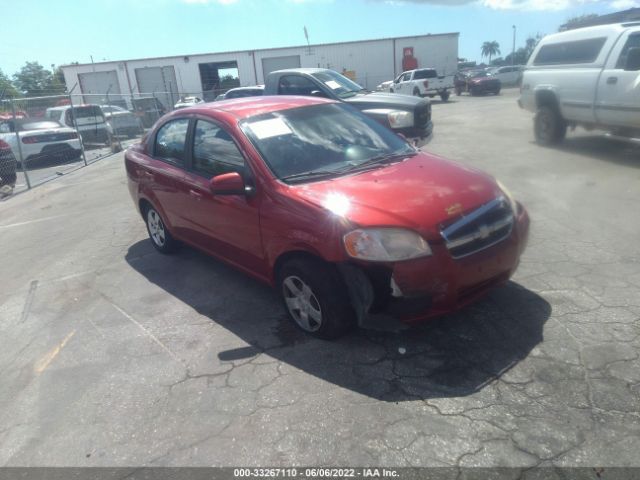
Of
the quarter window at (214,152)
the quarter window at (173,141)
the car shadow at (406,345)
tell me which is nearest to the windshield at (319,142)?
the quarter window at (214,152)

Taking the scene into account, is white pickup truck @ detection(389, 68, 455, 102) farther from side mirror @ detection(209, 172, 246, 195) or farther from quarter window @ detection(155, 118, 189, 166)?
side mirror @ detection(209, 172, 246, 195)

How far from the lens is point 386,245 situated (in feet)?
10.0

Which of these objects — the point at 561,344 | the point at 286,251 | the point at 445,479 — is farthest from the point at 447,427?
the point at 286,251

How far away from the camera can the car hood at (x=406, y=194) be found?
10.2ft

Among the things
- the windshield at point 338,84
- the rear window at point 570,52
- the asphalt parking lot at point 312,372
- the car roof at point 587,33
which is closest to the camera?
the asphalt parking lot at point 312,372

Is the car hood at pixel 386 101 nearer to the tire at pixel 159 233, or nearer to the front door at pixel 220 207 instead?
the tire at pixel 159 233

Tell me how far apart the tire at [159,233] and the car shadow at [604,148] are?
7.17m

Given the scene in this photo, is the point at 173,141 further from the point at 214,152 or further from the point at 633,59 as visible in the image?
the point at 633,59

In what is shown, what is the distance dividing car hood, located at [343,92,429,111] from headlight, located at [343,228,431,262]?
6.01m

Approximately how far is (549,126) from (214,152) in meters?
7.87

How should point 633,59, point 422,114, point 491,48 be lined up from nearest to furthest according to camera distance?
1. point 633,59
2. point 422,114
3. point 491,48

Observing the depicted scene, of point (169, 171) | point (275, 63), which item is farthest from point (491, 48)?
point (169, 171)

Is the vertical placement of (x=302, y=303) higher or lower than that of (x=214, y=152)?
lower

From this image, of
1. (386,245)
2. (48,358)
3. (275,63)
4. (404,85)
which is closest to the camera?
(386,245)
